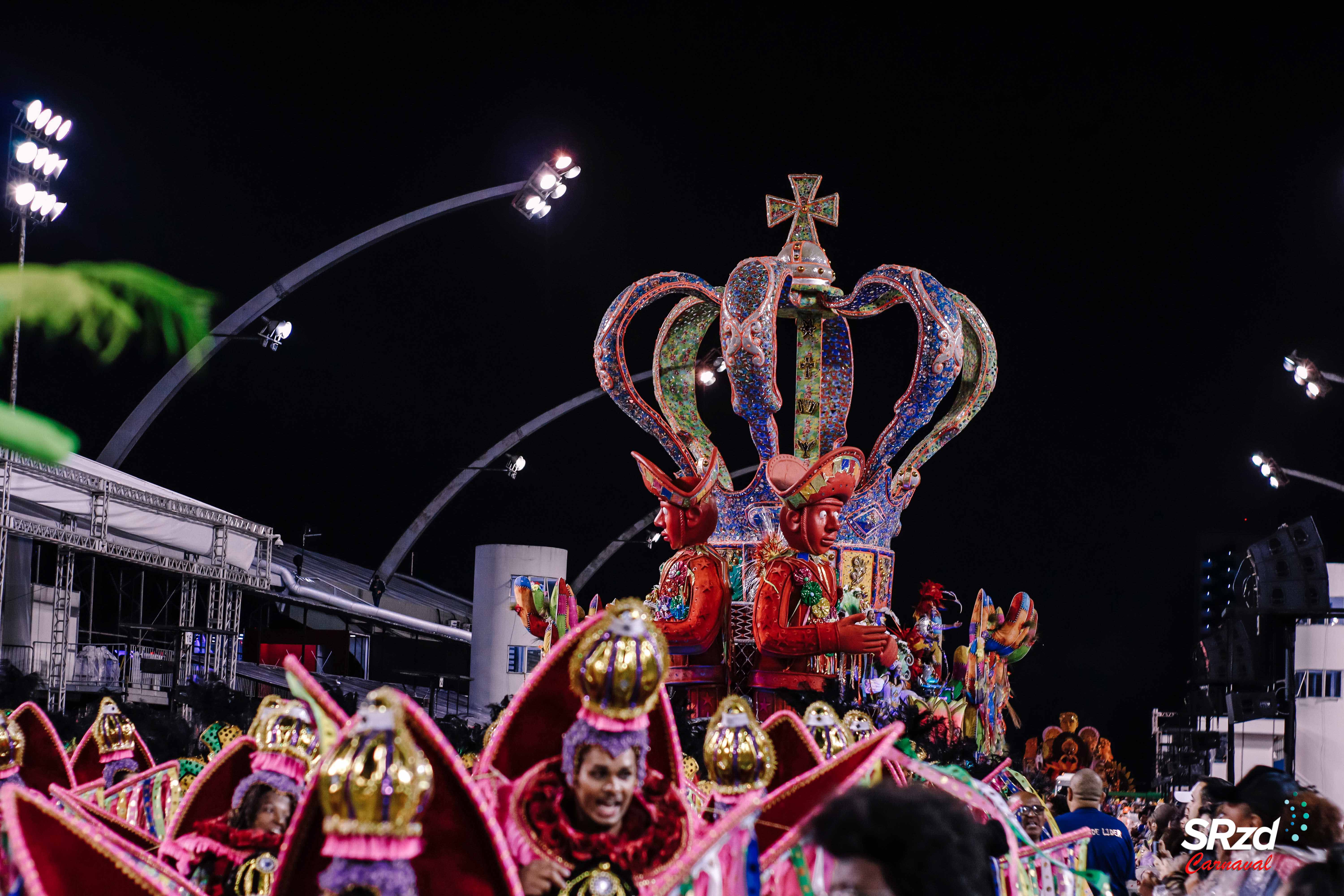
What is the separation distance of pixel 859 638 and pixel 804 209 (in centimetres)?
557

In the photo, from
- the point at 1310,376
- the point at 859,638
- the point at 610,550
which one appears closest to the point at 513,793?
the point at 859,638

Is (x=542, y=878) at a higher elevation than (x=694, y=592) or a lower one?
lower

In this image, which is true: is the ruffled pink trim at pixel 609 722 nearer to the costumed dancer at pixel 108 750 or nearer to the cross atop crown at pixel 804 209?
the costumed dancer at pixel 108 750

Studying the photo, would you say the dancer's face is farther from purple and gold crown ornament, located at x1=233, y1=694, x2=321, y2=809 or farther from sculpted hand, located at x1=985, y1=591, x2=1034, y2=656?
sculpted hand, located at x1=985, y1=591, x2=1034, y2=656

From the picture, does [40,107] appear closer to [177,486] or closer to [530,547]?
[530,547]

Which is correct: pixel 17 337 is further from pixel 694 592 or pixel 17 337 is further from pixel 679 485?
pixel 694 592

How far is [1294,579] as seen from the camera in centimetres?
1398

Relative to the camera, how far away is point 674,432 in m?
A: 15.8

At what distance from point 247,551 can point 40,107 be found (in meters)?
6.91

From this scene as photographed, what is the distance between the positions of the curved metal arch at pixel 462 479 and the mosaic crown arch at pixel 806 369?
460 cm

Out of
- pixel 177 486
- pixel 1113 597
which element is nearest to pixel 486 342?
pixel 177 486

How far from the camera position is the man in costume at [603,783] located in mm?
3664

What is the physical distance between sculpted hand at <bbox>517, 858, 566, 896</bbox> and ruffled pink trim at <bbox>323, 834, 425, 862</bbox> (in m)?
0.97

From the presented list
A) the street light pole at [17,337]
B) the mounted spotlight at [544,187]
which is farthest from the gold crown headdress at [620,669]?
the mounted spotlight at [544,187]
